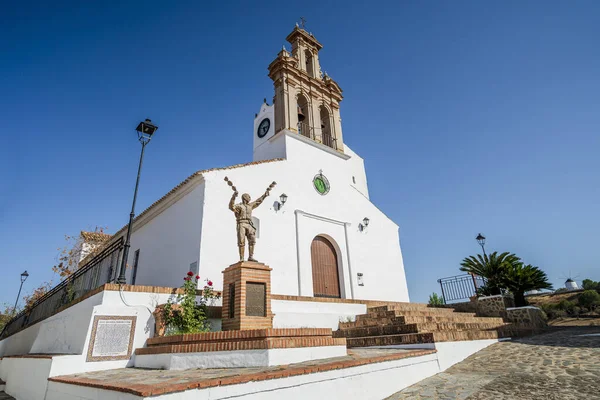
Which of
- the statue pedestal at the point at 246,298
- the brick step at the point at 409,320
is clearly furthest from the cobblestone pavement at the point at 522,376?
the statue pedestal at the point at 246,298

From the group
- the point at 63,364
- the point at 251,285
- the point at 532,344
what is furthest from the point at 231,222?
the point at 532,344

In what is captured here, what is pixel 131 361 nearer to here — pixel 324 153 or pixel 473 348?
pixel 473 348

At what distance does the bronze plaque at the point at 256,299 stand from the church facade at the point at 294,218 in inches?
136

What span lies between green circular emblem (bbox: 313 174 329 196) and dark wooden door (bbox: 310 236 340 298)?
2.10m

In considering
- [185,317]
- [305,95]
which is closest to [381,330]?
[185,317]

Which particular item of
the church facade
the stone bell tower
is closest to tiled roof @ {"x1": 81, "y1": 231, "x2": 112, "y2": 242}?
the church facade

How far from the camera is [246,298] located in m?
6.42

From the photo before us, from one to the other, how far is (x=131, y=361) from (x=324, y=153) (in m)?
11.7

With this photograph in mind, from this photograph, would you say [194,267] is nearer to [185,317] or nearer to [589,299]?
[185,317]

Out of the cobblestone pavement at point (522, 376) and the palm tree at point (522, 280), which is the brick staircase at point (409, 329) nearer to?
the cobblestone pavement at point (522, 376)

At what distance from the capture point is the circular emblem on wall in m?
14.5

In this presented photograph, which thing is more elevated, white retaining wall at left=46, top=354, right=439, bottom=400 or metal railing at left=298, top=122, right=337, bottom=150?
metal railing at left=298, top=122, right=337, bottom=150

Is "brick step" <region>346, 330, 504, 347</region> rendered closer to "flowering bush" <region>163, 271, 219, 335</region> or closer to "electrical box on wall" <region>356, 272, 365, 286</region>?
"flowering bush" <region>163, 271, 219, 335</region>

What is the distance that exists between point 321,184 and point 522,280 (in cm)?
890
